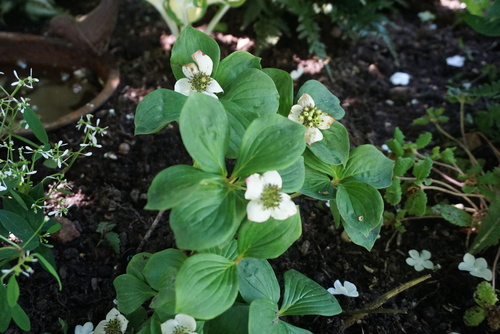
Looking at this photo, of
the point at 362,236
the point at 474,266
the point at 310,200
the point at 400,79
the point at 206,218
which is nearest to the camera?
the point at 206,218

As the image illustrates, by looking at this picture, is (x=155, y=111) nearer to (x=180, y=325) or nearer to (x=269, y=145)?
(x=269, y=145)

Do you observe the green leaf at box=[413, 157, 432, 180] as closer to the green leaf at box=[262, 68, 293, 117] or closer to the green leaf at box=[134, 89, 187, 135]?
the green leaf at box=[262, 68, 293, 117]

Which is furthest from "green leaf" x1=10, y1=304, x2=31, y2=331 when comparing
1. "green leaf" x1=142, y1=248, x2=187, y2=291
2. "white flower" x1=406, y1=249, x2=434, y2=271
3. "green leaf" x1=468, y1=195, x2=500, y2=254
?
"green leaf" x1=468, y1=195, x2=500, y2=254

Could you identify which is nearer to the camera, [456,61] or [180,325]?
[180,325]

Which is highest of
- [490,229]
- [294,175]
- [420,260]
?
[294,175]

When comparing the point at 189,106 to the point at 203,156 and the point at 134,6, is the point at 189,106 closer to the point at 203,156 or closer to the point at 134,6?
the point at 203,156

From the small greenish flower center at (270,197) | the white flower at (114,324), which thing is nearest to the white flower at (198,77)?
the small greenish flower center at (270,197)

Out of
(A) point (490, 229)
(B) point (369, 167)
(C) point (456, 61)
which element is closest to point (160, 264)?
(B) point (369, 167)

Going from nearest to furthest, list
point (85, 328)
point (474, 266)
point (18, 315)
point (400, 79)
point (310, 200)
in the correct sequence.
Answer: point (18, 315), point (85, 328), point (474, 266), point (310, 200), point (400, 79)
